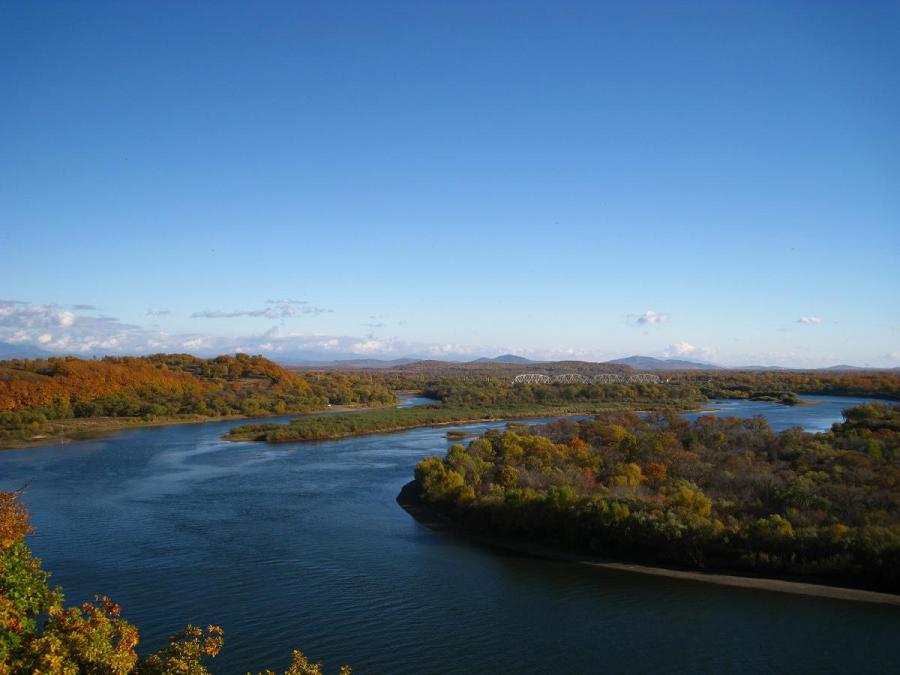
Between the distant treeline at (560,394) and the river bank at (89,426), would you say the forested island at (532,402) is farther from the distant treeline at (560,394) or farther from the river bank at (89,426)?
the river bank at (89,426)

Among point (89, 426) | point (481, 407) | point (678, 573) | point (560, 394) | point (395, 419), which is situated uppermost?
point (560, 394)

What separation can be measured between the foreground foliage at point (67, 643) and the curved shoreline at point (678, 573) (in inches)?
527

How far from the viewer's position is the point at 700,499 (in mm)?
20875

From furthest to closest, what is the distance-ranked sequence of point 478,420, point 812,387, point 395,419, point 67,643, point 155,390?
point 812,387 < point 155,390 < point 478,420 < point 395,419 < point 67,643

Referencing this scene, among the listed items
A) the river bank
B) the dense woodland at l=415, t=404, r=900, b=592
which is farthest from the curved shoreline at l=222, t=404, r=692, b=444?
the dense woodland at l=415, t=404, r=900, b=592

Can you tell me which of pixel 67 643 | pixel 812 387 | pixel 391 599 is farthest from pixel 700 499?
pixel 812 387

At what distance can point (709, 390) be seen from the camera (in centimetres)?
9438

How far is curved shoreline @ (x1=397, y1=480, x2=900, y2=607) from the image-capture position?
53.0 ft

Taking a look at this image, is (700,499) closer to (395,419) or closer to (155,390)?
(395,419)

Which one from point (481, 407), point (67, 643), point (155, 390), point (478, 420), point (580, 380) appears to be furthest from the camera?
point (580, 380)

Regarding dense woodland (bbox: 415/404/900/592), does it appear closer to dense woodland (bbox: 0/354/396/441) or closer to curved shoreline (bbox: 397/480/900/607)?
curved shoreline (bbox: 397/480/900/607)

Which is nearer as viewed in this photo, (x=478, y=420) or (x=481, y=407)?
(x=478, y=420)

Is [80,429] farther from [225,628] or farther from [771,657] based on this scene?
[771,657]

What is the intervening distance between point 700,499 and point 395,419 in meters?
37.9
